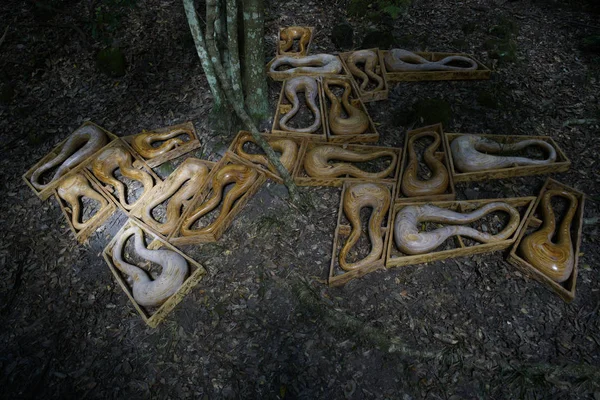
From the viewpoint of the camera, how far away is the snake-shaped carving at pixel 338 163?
4821mm

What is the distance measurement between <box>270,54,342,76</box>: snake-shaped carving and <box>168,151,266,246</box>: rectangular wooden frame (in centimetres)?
208

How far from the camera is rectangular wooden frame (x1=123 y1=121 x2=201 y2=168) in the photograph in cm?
532

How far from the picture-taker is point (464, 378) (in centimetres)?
345

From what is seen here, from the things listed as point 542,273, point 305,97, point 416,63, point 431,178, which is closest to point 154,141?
point 305,97

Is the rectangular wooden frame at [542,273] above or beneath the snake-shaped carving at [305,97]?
beneath

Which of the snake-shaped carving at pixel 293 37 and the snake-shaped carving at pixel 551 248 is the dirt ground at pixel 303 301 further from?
the snake-shaped carving at pixel 293 37

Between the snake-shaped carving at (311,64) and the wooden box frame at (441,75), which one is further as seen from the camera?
the snake-shaped carving at (311,64)

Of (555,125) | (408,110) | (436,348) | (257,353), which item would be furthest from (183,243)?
(555,125)

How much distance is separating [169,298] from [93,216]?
183 centimetres

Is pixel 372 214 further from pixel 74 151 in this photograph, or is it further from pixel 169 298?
pixel 74 151

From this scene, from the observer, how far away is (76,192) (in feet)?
Answer: 16.5

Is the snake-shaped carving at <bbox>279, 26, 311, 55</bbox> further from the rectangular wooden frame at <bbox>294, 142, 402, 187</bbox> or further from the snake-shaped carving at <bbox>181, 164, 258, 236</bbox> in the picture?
the snake-shaped carving at <bbox>181, 164, 258, 236</bbox>

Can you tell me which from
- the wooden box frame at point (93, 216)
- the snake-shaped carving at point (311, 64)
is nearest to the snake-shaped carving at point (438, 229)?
the snake-shaped carving at point (311, 64)

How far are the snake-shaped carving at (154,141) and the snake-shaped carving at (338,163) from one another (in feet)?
6.50
